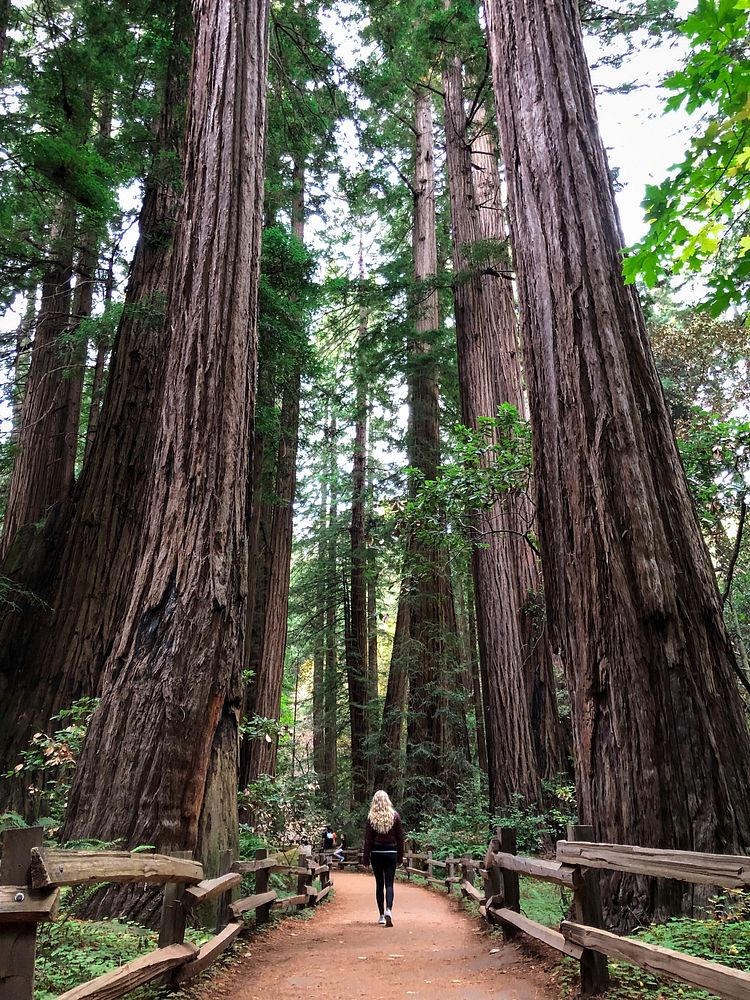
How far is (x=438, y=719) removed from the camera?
54.7 ft

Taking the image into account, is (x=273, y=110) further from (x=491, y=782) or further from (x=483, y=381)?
(x=491, y=782)

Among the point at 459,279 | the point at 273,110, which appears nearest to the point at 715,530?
the point at 459,279

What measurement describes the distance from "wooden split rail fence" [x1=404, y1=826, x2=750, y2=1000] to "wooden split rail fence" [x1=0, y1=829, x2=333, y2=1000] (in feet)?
7.84

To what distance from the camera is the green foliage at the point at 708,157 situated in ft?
11.1

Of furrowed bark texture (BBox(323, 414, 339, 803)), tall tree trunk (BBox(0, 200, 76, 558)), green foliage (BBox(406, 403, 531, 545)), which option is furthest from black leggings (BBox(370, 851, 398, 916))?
furrowed bark texture (BBox(323, 414, 339, 803))

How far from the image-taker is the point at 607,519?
4.84m

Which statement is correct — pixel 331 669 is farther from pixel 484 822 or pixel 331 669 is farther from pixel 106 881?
pixel 106 881

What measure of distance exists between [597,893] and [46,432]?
11.3 meters

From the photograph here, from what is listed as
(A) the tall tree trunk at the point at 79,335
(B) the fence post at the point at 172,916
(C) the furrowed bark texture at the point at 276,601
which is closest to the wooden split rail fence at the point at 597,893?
(B) the fence post at the point at 172,916

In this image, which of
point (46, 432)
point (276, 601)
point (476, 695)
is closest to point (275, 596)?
point (276, 601)

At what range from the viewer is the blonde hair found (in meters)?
8.18

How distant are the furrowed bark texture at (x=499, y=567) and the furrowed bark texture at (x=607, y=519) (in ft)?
14.2

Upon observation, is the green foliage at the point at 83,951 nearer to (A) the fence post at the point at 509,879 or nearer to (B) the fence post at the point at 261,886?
(B) the fence post at the point at 261,886

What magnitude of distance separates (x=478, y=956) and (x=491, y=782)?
541 cm
